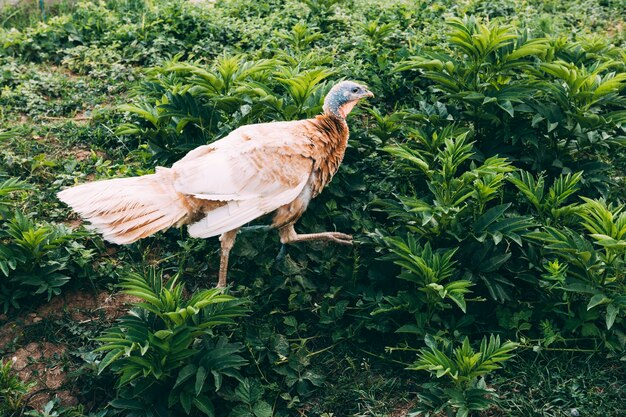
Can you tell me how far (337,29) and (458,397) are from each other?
14.4 feet

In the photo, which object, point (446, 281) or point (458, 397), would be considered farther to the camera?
point (446, 281)

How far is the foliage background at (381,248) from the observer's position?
12.8 feet

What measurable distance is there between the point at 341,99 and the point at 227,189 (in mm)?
992

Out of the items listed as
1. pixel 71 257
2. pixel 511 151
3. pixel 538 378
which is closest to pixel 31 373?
pixel 71 257

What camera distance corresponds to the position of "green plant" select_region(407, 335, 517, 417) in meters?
3.59

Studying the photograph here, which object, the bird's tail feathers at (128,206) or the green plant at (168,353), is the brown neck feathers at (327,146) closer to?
the bird's tail feathers at (128,206)

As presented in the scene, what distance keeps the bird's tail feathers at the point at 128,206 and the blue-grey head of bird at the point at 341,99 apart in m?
1.12

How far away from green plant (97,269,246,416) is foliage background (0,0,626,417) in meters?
0.02

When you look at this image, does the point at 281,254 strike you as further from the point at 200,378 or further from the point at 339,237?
the point at 200,378

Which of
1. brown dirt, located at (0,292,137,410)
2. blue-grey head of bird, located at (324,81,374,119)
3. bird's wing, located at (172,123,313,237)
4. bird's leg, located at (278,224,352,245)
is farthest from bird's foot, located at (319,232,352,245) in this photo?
brown dirt, located at (0,292,137,410)

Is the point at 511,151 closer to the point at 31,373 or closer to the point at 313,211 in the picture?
the point at 313,211

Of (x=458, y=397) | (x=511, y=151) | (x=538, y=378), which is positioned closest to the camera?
(x=458, y=397)

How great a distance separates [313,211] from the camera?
4906 millimetres

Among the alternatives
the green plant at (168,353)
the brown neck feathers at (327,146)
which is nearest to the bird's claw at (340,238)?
the brown neck feathers at (327,146)
